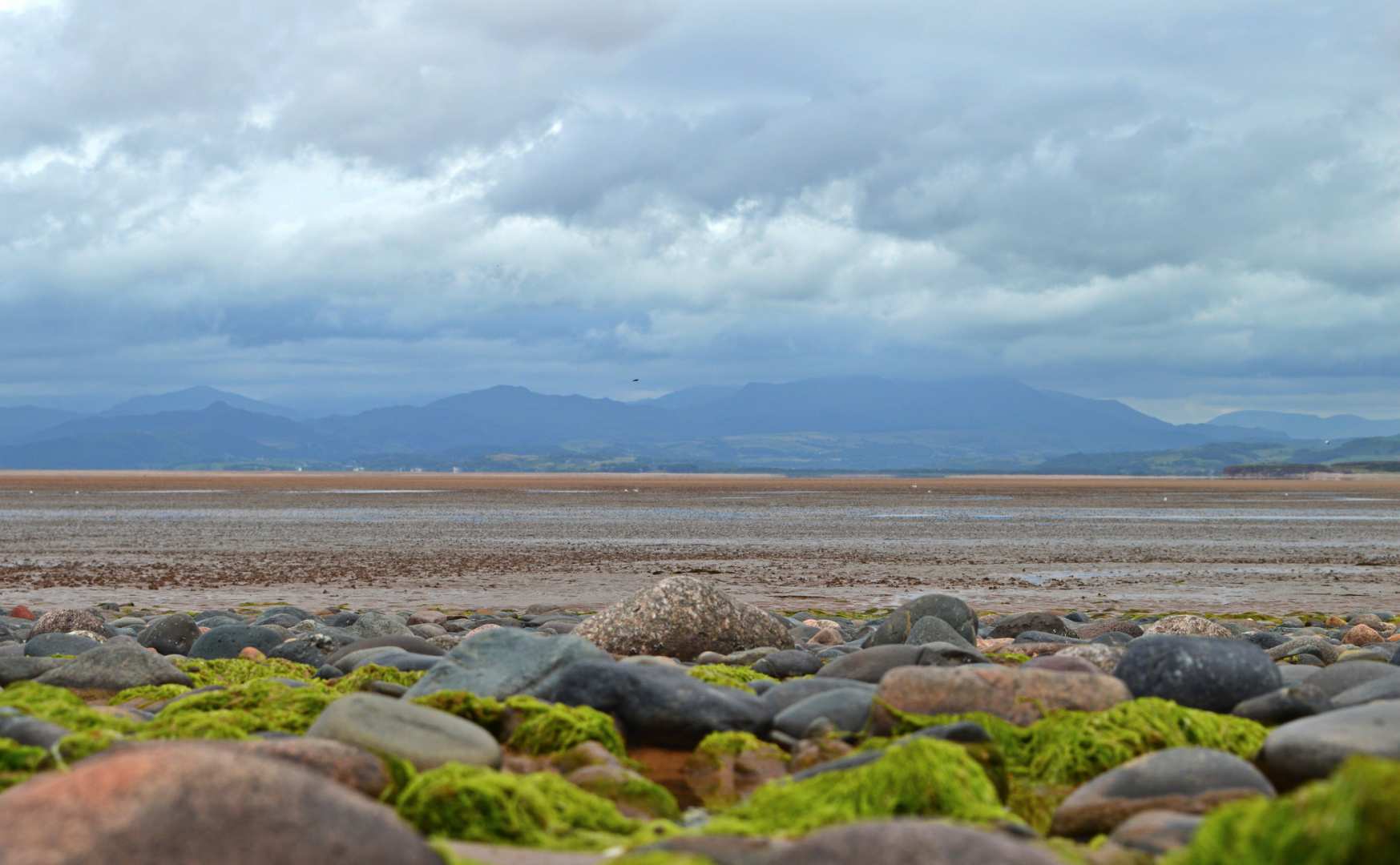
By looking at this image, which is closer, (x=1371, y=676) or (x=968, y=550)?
(x=1371, y=676)

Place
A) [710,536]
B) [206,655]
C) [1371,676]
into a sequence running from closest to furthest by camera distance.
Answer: [1371,676] < [206,655] < [710,536]

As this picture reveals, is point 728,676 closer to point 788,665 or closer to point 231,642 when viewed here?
point 788,665

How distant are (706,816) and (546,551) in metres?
25.8

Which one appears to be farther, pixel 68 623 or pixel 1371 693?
pixel 68 623

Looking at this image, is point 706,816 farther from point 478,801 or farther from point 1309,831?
point 1309,831

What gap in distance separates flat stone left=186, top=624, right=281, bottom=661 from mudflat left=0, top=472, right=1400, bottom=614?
24.4 ft

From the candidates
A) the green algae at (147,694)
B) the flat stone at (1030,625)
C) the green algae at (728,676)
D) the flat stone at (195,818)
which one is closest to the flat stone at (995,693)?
the green algae at (728,676)

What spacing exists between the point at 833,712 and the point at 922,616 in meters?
5.99

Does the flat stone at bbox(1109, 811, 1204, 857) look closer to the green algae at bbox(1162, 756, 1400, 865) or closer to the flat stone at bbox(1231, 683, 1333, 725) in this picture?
the green algae at bbox(1162, 756, 1400, 865)

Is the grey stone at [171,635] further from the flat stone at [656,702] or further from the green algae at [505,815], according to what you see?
the green algae at [505,815]

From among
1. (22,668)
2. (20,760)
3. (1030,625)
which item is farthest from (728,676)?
(1030,625)

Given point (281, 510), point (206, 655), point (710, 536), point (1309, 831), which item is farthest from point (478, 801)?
point (281, 510)

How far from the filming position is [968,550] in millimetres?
32469

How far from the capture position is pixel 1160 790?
5258 mm
